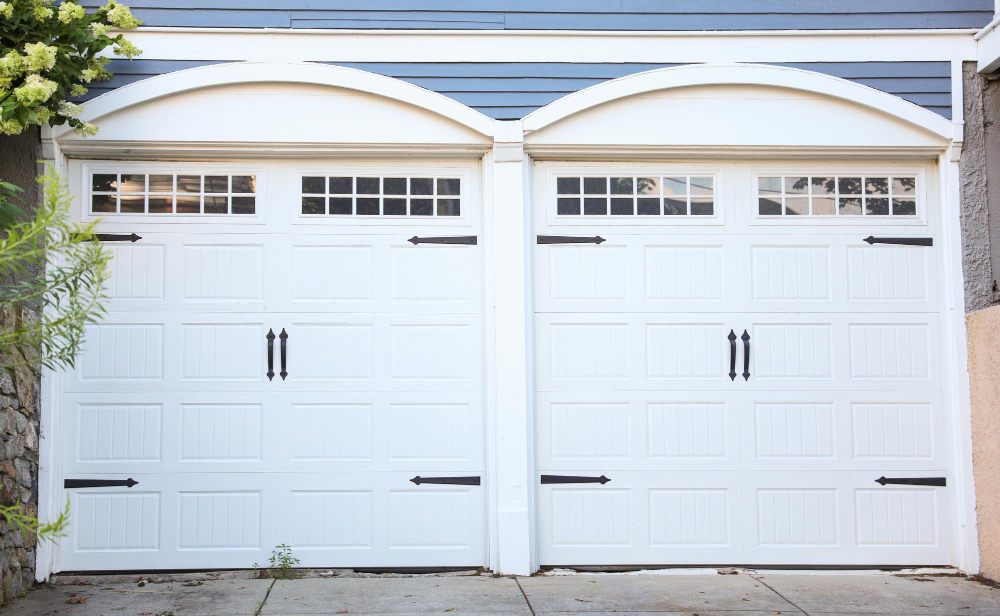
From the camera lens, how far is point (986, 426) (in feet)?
15.1

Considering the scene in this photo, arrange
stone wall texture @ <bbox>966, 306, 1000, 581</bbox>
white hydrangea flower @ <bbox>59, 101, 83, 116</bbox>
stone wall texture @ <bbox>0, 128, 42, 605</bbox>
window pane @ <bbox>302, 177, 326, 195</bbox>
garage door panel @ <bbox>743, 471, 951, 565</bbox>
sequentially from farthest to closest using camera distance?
window pane @ <bbox>302, 177, 326, 195</bbox> → garage door panel @ <bbox>743, 471, 951, 565</bbox> → stone wall texture @ <bbox>966, 306, 1000, 581</bbox> → white hydrangea flower @ <bbox>59, 101, 83, 116</bbox> → stone wall texture @ <bbox>0, 128, 42, 605</bbox>

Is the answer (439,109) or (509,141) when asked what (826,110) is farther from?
(439,109)

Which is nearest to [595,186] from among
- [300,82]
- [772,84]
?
[772,84]

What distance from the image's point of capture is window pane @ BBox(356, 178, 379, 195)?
192 inches

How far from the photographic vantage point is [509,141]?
4.70m

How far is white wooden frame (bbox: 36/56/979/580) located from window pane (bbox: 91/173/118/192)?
0.58ft

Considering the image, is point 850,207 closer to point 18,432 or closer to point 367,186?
point 367,186

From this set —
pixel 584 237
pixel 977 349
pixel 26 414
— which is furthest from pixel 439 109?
pixel 977 349

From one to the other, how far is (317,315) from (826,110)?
10.4ft

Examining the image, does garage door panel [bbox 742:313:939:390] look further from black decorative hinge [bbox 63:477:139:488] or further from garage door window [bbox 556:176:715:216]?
black decorative hinge [bbox 63:477:139:488]

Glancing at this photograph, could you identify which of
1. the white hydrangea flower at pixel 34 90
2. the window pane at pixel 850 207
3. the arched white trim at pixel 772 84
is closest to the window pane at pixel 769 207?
the window pane at pixel 850 207

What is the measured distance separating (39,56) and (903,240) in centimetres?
478

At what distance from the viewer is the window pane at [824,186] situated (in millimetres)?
4938

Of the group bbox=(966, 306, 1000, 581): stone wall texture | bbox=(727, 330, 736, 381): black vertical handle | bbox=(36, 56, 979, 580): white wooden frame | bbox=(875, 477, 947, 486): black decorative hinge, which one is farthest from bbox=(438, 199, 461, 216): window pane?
bbox=(966, 306, 1000, 581): stone wall texture
